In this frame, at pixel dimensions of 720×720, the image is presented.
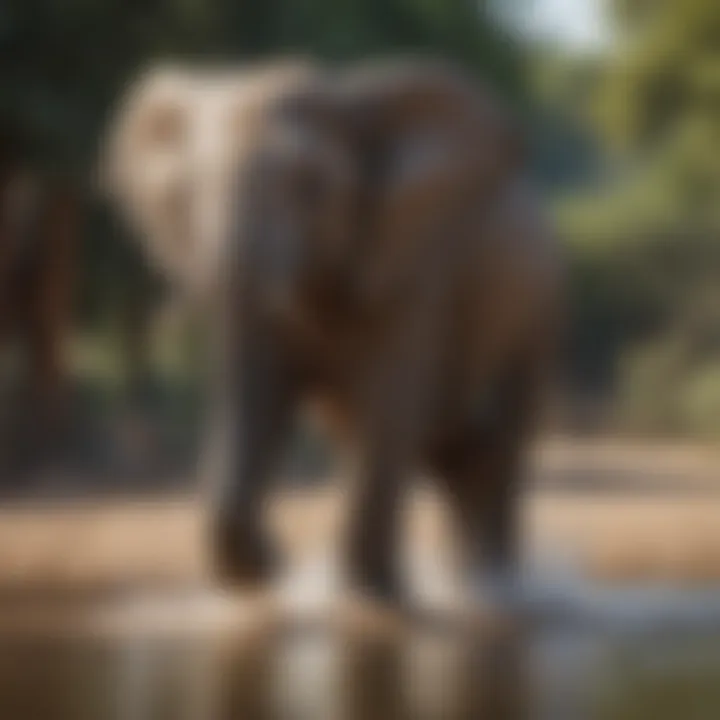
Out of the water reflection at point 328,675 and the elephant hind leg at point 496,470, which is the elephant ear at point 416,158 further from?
the water reflection at point 328,675

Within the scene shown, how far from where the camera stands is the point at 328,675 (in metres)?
1.23

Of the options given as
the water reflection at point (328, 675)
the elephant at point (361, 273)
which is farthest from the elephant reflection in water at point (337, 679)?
the elephant at point (361, 273)

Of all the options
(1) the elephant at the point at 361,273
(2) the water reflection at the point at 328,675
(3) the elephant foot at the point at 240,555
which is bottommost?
(2) the water reflection at the point at 328,675

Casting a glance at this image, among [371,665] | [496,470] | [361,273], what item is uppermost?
[361,273]

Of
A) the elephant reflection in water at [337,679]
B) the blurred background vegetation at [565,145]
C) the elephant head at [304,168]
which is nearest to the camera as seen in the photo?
the elephant reflection in water at [337,679]

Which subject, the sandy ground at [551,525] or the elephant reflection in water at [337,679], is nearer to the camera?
the elephant reflection in water at [337,679]

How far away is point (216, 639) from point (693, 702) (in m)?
0.40

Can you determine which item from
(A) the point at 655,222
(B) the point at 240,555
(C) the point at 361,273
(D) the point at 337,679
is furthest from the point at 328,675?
(A) the point at 655,222

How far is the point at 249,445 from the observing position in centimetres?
151

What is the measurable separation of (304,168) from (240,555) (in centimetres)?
31

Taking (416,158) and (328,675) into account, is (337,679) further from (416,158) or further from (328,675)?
(416,158)

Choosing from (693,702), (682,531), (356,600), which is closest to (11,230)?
(356,600)

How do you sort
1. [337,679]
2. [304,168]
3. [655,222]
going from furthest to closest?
1. [655,222]
2. [304,168]
3. [337,679]

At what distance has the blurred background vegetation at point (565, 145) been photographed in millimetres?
1569
